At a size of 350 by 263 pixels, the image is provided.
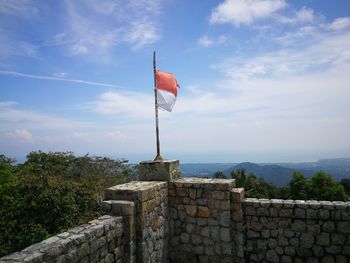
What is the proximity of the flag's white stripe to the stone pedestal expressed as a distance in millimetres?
1412

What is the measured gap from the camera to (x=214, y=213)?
6777 millimetres

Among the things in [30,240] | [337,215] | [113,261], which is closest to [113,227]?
[113,261]

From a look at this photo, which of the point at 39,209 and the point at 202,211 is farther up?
the point at 202,211

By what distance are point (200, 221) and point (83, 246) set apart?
315 centimetres

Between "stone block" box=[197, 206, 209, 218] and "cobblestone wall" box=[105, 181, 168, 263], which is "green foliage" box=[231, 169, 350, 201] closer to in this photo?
"stone block" box=[197, 206, 209, 218]

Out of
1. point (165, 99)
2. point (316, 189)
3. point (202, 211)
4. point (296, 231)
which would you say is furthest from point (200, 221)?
point (316, 189)

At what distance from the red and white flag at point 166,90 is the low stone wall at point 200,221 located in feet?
6.30

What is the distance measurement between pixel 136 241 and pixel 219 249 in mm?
2030

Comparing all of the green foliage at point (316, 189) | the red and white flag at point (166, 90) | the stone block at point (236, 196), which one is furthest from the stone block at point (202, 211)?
the green foliage at point (316, 189)

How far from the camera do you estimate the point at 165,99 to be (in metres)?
7.76

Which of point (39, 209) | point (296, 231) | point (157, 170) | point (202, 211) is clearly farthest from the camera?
point (39, 209)

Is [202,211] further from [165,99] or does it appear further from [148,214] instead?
[165,99]

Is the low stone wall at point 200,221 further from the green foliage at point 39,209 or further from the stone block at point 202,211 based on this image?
the green foliage at point 39,209

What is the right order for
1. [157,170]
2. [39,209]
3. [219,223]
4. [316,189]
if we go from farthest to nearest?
[316,189], [39,209], [157,170], [219,223]
